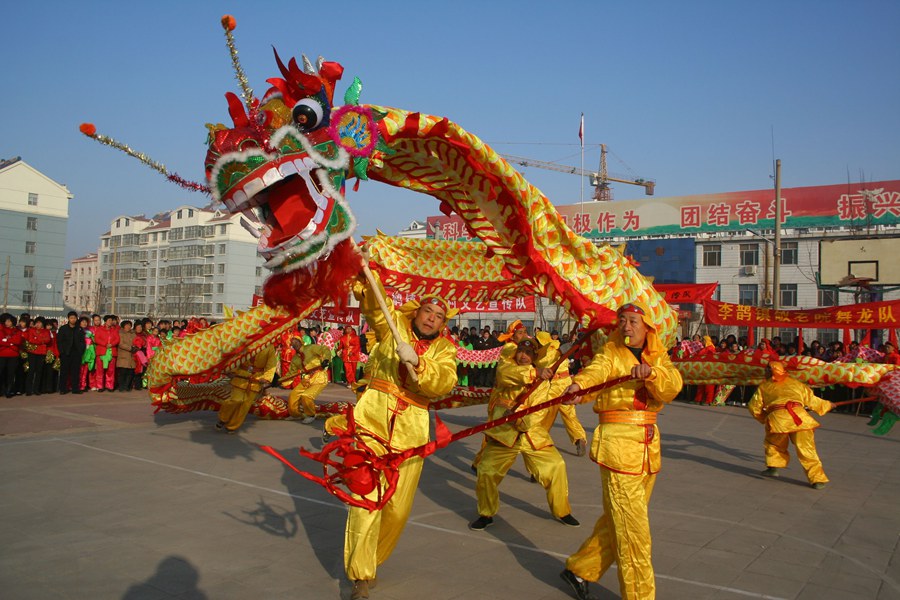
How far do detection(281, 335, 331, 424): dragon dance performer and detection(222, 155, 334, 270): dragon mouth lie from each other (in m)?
7.24

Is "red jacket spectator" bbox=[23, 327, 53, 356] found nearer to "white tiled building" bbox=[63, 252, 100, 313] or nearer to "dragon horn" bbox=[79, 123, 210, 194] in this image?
"dragon horn" bbox=[79, 123, 210, 194]

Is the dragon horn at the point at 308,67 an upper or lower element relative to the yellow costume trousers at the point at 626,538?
upper

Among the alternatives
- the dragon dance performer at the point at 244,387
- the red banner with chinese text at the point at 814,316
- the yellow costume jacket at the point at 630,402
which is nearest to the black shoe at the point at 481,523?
the yellow costume jacket at the point at 630,402

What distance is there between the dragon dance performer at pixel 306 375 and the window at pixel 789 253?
2486 centimetres

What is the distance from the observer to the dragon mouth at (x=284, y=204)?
10.9 feet

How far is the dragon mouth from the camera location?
3.31 m

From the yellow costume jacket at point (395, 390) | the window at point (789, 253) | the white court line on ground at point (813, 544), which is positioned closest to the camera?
the yellow costume jacket at point (395, 390)

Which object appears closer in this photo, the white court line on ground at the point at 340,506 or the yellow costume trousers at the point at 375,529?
the yellow costume trousers at the point at 375,529

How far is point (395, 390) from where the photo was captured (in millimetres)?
3939

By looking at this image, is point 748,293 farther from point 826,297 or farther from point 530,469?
point 530,469

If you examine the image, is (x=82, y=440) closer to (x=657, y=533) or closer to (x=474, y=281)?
(x=474, y=281)

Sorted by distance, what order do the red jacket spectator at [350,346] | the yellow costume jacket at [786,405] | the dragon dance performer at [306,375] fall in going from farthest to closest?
the red jacket spectator at [350,346]
the dragon dance performer at [306,375]
the yellow costume jacket at [786,405]

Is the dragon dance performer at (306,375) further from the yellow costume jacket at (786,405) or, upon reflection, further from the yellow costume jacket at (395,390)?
the yellow costume jacket at (395,390)

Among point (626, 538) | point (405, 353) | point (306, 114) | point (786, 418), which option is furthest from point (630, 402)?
point (786, 418)
